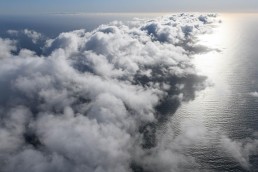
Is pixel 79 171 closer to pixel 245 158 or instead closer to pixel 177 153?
pixel 177 153

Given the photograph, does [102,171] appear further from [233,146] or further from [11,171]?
[233,146]

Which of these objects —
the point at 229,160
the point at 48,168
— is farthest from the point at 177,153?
the point at 48,168

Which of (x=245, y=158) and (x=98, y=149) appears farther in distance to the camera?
Result: (x=98, y=149)

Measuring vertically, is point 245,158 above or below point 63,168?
above

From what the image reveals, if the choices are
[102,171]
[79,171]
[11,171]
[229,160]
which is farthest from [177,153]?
[11,171]

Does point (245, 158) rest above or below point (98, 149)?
above

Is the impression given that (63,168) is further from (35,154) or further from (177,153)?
(177,153)

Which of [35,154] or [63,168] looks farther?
[35,154]

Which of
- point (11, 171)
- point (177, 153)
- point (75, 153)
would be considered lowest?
point (11, 171)
